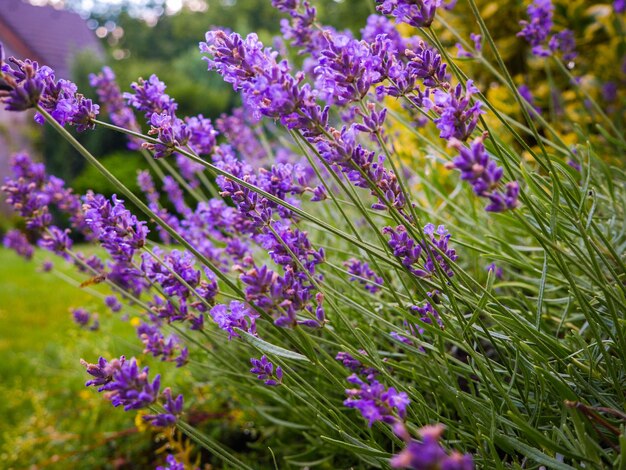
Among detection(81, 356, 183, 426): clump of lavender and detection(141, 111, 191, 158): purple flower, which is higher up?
detection(141, 111, 191, 158): purple flower

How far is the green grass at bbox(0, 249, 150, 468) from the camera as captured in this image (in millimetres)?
2389

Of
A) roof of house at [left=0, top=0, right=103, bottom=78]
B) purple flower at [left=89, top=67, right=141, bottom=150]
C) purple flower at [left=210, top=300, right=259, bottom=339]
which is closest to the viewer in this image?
purple flower at [left=210, top=300, right=259, bottom=339]

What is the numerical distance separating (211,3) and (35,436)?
28.8 m

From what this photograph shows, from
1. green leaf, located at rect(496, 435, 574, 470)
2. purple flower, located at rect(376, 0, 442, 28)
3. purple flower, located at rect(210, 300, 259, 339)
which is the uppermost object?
purple flower, located at rect(376, 0, 442, 28)

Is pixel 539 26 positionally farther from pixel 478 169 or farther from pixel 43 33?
pixel 43 33

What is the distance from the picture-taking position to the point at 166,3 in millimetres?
31469

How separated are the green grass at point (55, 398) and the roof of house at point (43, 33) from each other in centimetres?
1368

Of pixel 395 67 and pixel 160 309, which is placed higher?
pixel 395 67

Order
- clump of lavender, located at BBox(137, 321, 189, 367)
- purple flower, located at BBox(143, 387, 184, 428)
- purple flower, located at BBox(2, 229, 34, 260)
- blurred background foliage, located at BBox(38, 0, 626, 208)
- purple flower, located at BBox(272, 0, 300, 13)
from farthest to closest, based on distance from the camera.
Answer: blurred background foliage, located at BBox(38, 0, 626, 208)
purple flower, located at BBox(2, 229, 34, 260)
purple flower, located at BBox(272, 0, 300, 13)
clump of lavender, located at BBox(137, 321, 189, 367)
purple flower, located at BBox(143, 387, 184, 428)

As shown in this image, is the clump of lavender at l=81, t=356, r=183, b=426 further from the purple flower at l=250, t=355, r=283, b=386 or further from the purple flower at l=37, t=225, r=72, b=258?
the purple flower at l=37, t=225, r=72, b=258

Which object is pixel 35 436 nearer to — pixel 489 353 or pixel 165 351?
pixel 165 351

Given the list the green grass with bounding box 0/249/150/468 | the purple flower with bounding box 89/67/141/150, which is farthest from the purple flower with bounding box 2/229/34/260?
the purple flower with bounding box 89/67/141/150

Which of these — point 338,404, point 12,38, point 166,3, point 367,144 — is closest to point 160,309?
point 338,404

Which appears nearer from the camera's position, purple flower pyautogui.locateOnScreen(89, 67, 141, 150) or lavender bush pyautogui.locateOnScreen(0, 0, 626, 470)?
lavender bush pyautogui.locateOnScreen(0, 0, 626, 470)
